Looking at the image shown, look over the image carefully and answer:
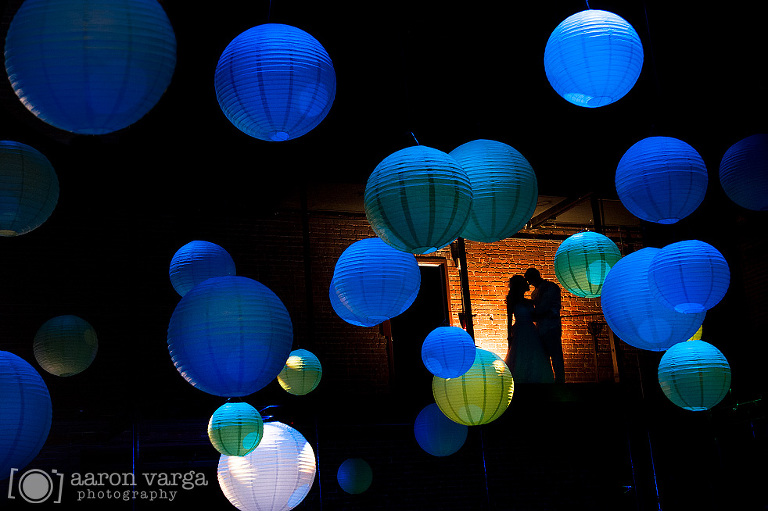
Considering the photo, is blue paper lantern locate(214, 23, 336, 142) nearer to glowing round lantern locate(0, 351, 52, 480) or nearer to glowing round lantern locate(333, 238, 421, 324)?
glowing round lantern locate(333, 238, 421, 324)

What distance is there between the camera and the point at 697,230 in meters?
8.34

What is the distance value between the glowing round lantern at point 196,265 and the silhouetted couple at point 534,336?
3.68 m

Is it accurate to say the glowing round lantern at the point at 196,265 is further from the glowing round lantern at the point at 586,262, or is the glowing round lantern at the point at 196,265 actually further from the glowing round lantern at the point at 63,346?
the glowing round lantern at the point at 586,262

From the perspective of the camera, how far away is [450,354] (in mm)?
5367

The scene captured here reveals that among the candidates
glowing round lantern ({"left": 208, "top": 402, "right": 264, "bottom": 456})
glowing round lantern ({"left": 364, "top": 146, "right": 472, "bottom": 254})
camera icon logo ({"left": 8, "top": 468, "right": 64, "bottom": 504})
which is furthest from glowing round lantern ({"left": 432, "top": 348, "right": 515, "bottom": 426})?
camera icon logo ({"left": 8, "top": 468, "right": 64, "bottom": 504})

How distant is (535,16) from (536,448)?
6.05 metres

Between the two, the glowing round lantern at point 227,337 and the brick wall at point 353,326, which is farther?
the brick wall at point 353,326

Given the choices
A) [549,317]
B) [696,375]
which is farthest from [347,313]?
[549,317]

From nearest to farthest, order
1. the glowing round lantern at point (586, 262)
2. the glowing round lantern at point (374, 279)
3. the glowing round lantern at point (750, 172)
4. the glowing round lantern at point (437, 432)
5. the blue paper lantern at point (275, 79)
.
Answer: the blue paper lantern at point (275, 79) < the glowing round lantern at point (374, 279) < the glowing round lantern at point (750, 172) < the glowing round lantern at point (586, 262) < the glowing round lantern at point (437, 432)

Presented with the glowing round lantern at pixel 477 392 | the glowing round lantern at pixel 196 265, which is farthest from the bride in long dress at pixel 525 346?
the glowing round lantern at pixel 196 265

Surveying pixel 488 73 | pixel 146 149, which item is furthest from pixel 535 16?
pixel 146 149

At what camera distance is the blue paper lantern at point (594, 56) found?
13.1ft

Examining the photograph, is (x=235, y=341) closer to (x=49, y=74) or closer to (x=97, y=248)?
(x=49, y=74)

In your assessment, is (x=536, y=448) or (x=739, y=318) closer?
(x=739, y=318)
